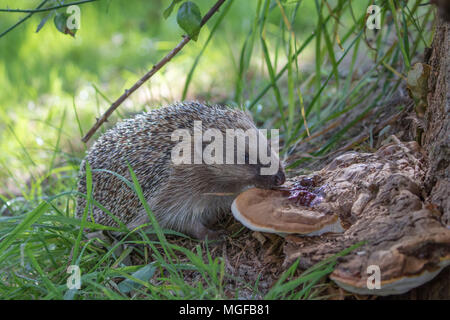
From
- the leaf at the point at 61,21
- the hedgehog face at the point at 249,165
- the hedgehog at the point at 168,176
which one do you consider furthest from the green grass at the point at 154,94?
the leaf at the point at 61,21

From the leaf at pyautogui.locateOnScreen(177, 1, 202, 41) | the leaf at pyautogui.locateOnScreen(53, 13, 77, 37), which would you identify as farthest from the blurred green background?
the leaf at pyautogui.locateOnScreen(177, 1, 202, 41)

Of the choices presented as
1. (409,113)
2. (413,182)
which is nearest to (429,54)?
(409,113)

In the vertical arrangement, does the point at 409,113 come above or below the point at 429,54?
below

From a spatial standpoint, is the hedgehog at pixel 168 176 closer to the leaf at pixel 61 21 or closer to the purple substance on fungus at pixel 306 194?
the purple substance on fungus at pixel 306 194

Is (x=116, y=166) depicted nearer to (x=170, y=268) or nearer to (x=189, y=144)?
(x=189, y=144)

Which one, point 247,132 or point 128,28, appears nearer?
point 247,132
